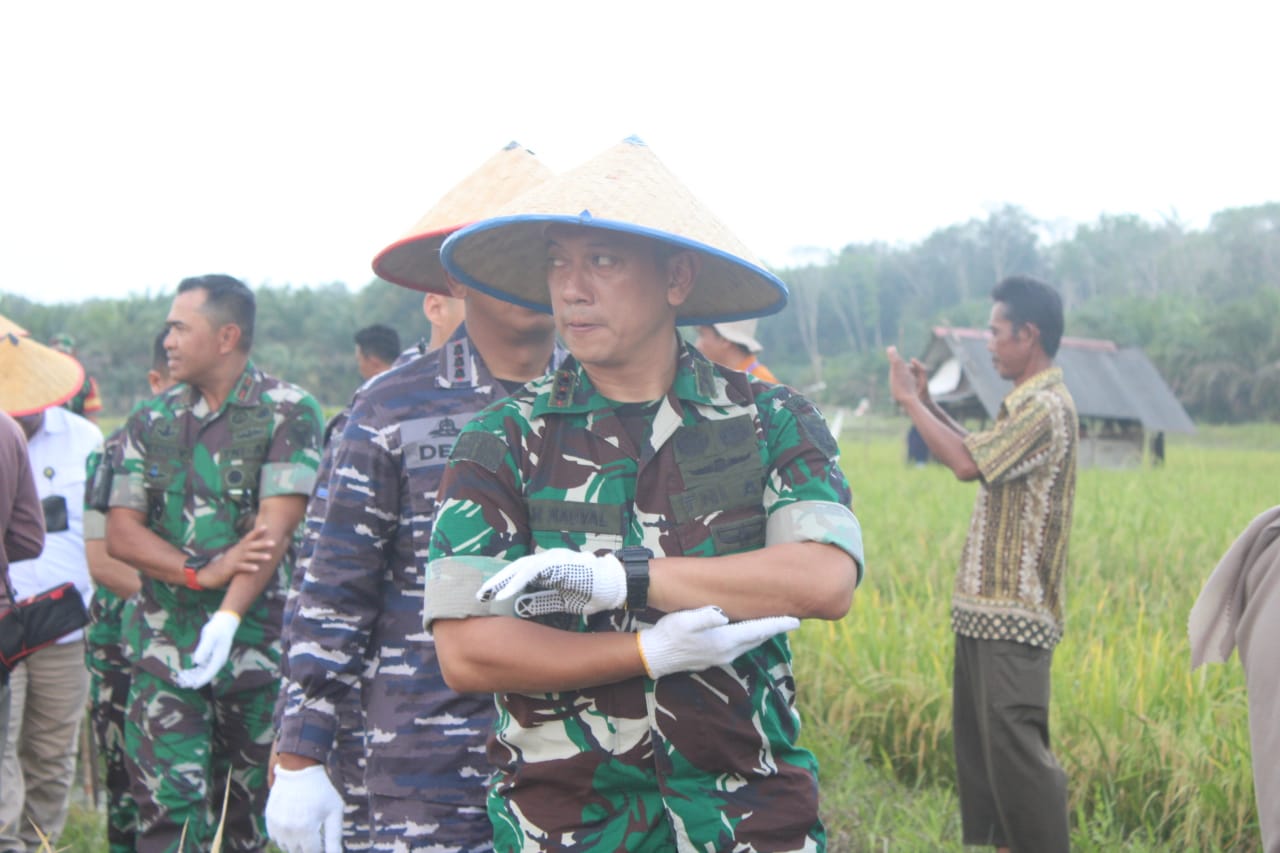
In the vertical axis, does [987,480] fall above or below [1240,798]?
above

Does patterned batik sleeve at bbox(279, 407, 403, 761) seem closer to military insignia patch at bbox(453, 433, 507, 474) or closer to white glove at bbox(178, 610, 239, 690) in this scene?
military insignia patch at bbox(453, 433, 507, 474)

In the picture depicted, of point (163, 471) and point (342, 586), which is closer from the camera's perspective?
point (342, 586)

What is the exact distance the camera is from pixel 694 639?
1.63 m

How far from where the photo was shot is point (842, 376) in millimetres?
50875

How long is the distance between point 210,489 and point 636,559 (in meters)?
2.64

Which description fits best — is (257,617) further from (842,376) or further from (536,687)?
(842,376)

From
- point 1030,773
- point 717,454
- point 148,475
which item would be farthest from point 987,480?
point 148,475

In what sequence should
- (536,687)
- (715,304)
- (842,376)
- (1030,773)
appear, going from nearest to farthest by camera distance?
(536,687), (715,304), (1030,773), (842,376)

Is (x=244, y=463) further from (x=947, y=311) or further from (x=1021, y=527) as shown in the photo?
(x=947, y=311)

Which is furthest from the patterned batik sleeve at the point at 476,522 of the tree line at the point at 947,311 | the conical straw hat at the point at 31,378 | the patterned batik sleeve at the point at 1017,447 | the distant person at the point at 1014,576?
the tree line at the point at 947,311

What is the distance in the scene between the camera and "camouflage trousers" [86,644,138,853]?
14.0 ft

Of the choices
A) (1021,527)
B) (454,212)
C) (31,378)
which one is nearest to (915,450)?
(1021,527)

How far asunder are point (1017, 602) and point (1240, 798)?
1.00m

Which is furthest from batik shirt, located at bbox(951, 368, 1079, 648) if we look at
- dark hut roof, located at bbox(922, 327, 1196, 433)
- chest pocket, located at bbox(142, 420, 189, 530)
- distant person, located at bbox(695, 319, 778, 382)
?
dark hut roof, located at bbox(922, 327, 1196, 433)
